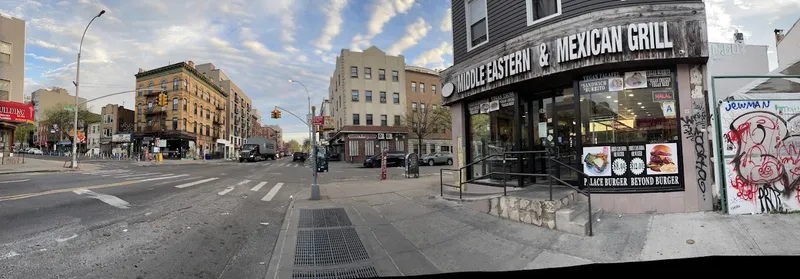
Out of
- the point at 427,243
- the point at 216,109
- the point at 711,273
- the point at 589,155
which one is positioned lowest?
the point at 427,243

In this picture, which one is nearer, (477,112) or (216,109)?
(477,112)

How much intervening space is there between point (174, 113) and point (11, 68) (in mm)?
21799

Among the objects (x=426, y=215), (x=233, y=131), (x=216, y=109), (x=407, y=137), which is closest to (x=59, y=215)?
(x=426, y=215)

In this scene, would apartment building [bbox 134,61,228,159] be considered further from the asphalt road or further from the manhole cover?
the manhole cover

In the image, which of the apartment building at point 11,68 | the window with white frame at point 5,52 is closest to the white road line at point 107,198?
the apartment building at point 11,68

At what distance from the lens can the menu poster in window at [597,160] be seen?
599cm

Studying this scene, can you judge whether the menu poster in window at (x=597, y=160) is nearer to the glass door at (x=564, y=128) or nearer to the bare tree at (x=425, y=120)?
the glass door at (x=564, y=128)

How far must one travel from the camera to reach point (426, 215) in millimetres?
6207

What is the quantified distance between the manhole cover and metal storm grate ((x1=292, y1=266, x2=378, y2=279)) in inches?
9.1

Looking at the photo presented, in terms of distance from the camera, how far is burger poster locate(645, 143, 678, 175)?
5742mm

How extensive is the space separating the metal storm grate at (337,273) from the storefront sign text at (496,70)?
201 inches

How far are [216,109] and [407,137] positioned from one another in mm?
37523

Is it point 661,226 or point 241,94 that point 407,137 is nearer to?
point 661,226

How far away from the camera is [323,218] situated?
6.61m
